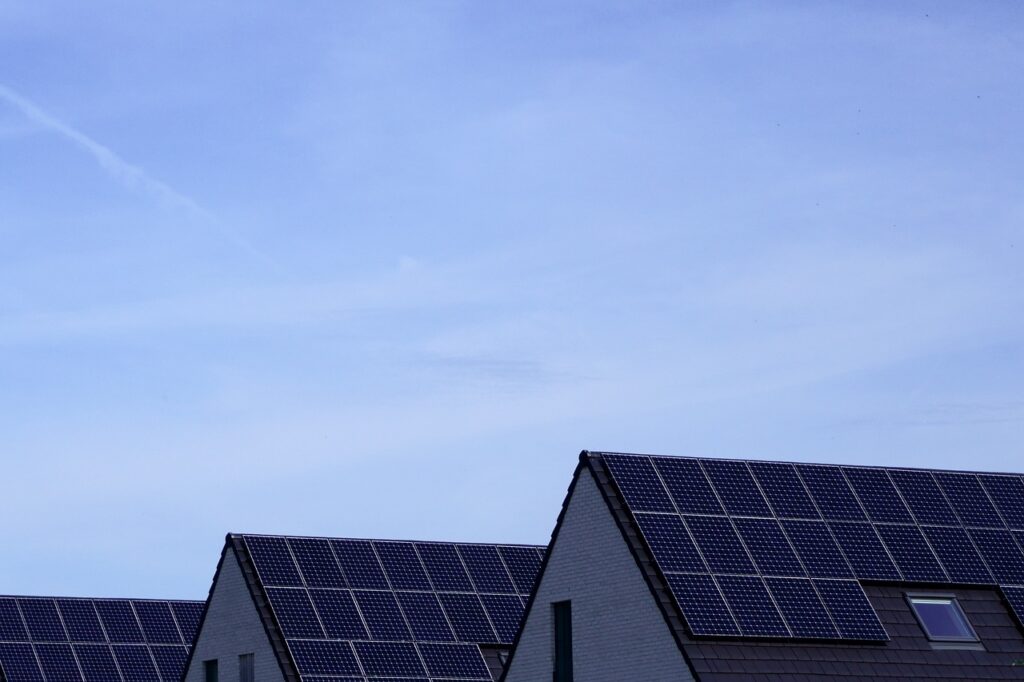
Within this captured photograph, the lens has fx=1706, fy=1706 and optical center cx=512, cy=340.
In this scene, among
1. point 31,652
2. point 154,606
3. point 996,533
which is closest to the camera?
point 996,533

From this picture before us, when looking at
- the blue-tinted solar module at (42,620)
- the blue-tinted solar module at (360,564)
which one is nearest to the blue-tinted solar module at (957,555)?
the blue-tinted solar module at (360,564)

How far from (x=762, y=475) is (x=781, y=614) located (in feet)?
13.6

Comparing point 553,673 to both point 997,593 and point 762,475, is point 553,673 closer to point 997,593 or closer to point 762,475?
point 762,475

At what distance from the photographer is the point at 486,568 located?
136 ft

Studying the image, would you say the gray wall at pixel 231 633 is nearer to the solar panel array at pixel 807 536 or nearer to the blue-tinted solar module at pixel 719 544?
the solar panel array at pixel 807 536

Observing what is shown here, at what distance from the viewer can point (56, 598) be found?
1922 inches

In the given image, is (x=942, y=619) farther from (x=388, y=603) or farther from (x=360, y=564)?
(x=360, y=564)

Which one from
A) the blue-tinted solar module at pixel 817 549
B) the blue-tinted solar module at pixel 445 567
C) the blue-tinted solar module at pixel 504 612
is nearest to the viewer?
the blue-tinted solar module at pixel 817 549

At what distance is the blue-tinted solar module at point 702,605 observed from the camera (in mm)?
27969

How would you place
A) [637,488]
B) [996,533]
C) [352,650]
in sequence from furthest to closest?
[352,650]
[996,533]
[637,488]

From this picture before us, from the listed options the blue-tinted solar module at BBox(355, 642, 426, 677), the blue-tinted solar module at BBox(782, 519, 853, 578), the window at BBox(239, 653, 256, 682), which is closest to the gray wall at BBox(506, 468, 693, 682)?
the blue-tinted solar module at BBox(782, 519, 853, 578)

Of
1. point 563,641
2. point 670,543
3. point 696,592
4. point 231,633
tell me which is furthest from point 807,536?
point 231,633

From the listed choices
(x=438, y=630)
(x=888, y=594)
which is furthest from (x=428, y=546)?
(x=888, y=594)

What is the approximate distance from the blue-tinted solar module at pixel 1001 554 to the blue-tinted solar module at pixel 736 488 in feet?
14.5
